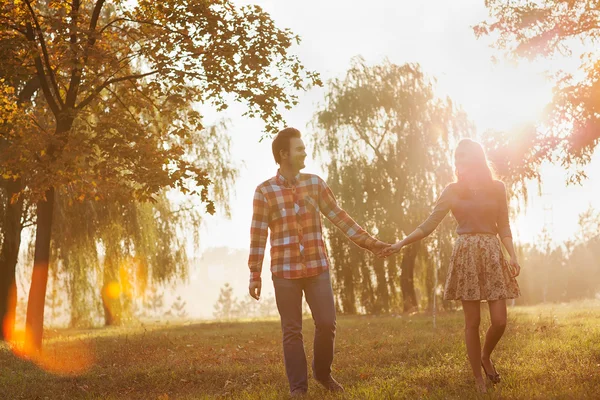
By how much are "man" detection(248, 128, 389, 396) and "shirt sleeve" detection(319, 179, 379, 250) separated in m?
0.11

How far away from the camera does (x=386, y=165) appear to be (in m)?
22.8

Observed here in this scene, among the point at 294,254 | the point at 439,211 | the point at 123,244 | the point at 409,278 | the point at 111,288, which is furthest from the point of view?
the point at 409,278

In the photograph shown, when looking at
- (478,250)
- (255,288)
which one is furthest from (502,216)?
(255,288)

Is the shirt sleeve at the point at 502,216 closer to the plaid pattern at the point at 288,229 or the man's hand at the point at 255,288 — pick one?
the plaid pattern at the point at 288,229

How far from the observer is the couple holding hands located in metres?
5.30

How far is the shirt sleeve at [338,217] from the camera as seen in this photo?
5.65m

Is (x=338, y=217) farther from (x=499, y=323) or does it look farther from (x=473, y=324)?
(x=499, y=323)

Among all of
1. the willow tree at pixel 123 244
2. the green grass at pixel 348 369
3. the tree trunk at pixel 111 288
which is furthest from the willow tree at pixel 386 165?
the green grass at pixel 348 369

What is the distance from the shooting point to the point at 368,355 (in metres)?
8.95

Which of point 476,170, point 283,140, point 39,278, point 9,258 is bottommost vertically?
point 39,278

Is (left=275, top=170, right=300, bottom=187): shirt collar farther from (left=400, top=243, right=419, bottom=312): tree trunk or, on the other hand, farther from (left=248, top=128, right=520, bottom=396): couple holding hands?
(left=400, top=243, right=419, bottom=312): tree trunk

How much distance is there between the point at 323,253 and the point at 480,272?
1.31 meters

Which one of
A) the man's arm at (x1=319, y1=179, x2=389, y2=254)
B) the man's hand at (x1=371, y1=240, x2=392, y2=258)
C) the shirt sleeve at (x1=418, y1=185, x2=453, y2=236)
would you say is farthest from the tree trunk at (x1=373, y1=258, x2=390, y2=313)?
the shirt sleeve at (x1=418, y1=185, x2=453, y2=236)

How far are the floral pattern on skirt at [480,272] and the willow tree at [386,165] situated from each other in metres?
16.2
